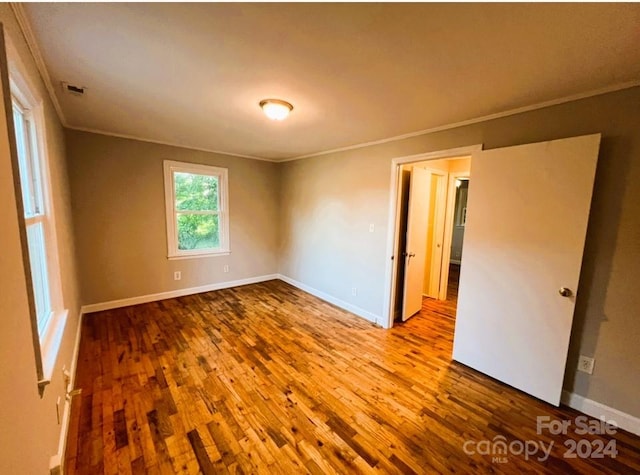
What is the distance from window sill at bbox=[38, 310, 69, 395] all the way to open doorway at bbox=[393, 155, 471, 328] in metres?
3.08

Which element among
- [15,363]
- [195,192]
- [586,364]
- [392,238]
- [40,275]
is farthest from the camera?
[195,192]

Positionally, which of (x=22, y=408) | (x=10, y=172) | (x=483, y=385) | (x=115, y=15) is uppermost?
(x=115, y=15)

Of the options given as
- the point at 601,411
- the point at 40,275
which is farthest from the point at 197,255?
the point at 601,411

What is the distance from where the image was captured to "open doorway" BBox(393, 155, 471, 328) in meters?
3.34

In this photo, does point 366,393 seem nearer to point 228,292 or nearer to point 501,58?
point 501,58

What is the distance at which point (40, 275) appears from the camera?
1.72 m

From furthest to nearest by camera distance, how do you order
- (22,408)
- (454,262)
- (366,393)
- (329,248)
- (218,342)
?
(454,262)
(329,248)
(218,342)
(366,393)
(22,408)

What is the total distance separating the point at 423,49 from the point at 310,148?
2545mm

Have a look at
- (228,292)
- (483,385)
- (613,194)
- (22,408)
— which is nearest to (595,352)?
(483,385)

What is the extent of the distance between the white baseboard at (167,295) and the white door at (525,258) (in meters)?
3.61

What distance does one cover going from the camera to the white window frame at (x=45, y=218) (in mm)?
1423

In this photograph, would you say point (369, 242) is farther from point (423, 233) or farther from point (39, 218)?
point (39, 218)

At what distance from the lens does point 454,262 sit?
23.4 ft

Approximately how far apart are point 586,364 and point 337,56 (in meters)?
2.77
